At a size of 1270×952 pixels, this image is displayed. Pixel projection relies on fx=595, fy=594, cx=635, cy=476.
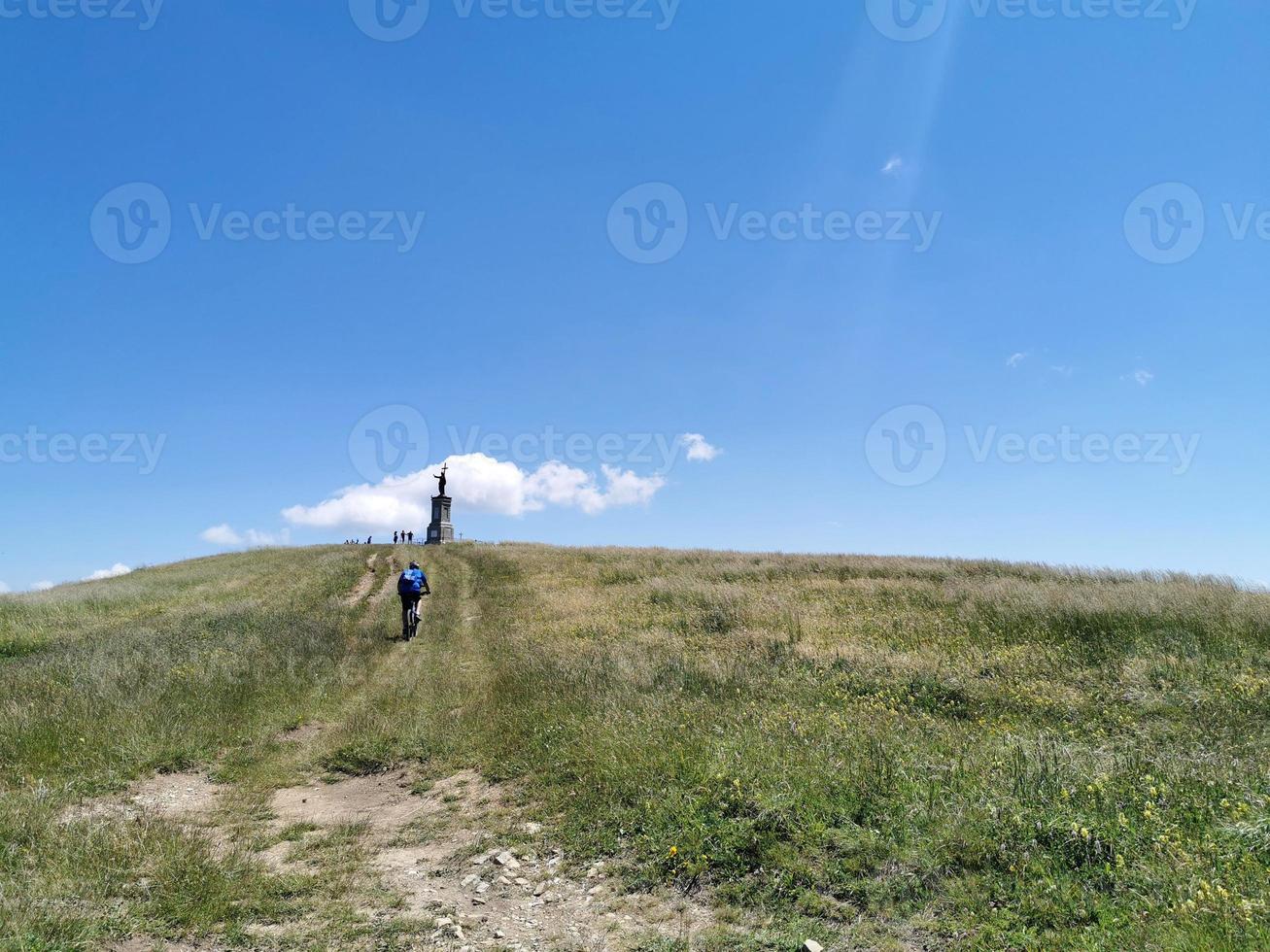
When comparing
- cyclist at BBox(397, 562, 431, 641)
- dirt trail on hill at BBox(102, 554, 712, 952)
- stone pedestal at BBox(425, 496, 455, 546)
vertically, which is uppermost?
stone pedestal at BBox(425, 496, 455, 546)

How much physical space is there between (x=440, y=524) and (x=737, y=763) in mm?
45721

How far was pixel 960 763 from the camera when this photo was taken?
6285 mm

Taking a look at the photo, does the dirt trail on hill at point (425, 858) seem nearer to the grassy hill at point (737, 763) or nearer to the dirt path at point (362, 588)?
the grassy hill at point (737, 763)

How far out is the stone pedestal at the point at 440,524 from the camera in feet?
160

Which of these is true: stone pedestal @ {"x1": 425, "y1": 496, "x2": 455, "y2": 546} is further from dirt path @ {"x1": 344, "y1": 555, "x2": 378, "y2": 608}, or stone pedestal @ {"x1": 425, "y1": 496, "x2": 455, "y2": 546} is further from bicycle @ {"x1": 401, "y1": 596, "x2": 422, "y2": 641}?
bicycle @ {"x1": 401, "y1": 596, "x2": 422, "y2": 641}

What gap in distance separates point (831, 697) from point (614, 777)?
13.0 feet

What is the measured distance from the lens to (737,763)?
666cm

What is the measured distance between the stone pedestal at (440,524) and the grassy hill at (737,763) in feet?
108

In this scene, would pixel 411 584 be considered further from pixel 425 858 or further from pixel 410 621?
pixel 425 858

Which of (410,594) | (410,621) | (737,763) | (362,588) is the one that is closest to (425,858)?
(737,763)

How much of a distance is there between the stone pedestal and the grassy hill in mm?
32944

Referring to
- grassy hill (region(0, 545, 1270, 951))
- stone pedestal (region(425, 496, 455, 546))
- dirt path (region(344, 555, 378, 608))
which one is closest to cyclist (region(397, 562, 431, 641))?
grassy hill (region(0, 545, 1270, 951))

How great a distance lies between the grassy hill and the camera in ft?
14.8

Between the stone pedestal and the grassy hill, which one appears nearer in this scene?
the grassy hill
